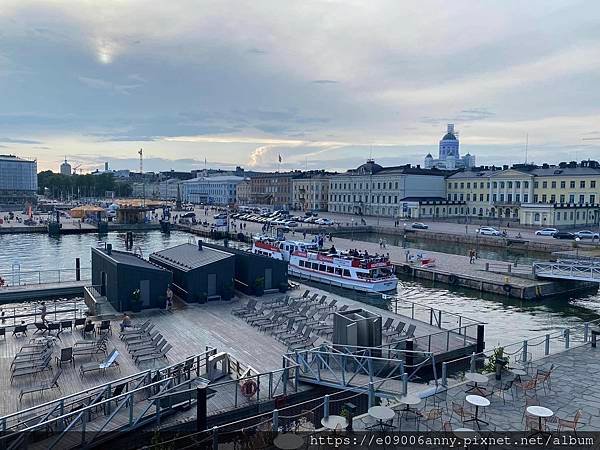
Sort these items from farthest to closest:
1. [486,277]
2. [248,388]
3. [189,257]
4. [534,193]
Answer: [534,193]
[486,277]
[189,257]
[248,388]

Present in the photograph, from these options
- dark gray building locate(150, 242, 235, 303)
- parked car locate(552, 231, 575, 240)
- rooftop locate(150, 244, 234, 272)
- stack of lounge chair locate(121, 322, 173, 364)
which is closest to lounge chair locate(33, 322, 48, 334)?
stack of lounge chair locate(121, 322, 173, 364)

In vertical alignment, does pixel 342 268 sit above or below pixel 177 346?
above

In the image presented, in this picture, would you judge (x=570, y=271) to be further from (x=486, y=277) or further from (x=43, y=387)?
(x=43, y=387)

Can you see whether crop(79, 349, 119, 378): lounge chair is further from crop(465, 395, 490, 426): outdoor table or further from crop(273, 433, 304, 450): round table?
crop(465, 395, 490, 426): outdoor table

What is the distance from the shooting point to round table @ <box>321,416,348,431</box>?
33.7ft

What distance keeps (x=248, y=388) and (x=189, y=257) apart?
48.7 ft

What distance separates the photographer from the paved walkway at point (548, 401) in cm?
1129

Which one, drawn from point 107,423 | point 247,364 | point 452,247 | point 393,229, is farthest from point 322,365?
point 393,229

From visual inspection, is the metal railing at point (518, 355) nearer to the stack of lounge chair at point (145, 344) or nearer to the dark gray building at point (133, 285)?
the stack of lounge chair at point (145, 344)

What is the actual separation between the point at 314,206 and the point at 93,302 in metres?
104

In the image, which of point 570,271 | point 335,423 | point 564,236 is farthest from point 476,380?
point 564,236

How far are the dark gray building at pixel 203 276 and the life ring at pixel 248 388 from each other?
450 inches

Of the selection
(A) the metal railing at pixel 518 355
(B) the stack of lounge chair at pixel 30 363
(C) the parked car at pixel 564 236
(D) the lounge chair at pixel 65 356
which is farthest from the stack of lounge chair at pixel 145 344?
(C) the parked car at pixel 564 236

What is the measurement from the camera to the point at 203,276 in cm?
2519
